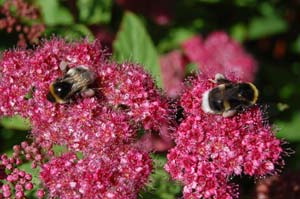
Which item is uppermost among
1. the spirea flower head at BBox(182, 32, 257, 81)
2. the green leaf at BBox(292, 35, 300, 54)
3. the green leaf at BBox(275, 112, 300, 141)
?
the green leaf at BBox(292, 35, 300, 54)

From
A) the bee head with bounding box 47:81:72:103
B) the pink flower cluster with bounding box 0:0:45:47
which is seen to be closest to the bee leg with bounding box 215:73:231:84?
the bee head with bounding box 47:81:72:103

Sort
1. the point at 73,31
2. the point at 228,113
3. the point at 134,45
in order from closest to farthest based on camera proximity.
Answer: the point at 228,113
the point at 73,31
the point at 134,45

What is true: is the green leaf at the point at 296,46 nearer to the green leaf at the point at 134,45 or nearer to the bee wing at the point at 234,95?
the green leaf at the point at 134,45

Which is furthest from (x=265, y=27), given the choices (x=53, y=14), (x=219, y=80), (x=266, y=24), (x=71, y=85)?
(x=71, y=85)

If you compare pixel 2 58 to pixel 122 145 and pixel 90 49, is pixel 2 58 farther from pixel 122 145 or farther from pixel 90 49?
pixel 122 145

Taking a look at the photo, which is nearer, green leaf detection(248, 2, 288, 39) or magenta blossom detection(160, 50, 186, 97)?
magenta blossom detection(160, 50, 186, 97)

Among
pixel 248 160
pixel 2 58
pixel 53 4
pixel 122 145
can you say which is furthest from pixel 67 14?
pixel 248 160

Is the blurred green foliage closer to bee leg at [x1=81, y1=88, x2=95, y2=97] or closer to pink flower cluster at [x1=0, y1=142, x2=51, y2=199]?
pink flower cluster at [x1=0, y1=142, x2=51, y2=199]

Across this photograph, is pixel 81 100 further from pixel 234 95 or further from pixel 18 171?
pixel 234 95

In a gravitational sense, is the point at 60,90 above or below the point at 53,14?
below
